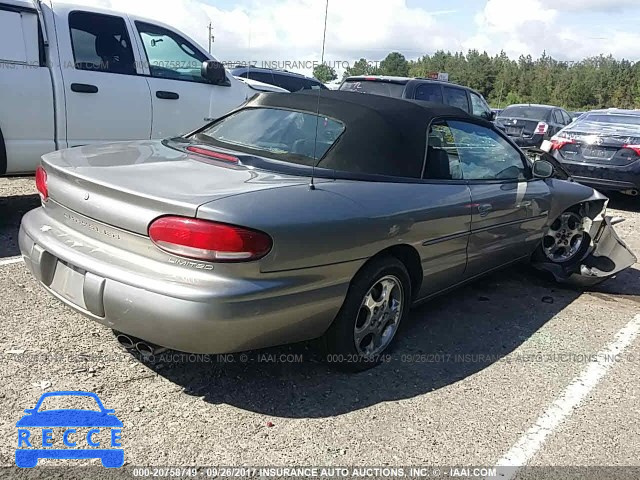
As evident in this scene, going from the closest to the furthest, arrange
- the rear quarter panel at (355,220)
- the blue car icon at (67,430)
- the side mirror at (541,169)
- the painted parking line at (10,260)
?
the blue car icon at (67,430), the rear quarter panel at (355,220), the painted parking line at (10,260), the side mirror at (541,169)

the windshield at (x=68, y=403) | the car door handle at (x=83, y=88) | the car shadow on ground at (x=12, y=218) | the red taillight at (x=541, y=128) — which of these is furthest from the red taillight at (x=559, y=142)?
the windshield at (x=68, y=403)

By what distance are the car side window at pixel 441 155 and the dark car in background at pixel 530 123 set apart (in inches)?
424

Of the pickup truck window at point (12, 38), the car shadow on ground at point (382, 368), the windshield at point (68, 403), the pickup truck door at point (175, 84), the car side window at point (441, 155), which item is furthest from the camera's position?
the pickup truck door at point (175, 84)

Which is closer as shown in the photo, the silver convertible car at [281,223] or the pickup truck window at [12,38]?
the silver convertible car at [281,223]

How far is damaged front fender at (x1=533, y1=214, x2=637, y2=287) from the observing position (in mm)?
5129

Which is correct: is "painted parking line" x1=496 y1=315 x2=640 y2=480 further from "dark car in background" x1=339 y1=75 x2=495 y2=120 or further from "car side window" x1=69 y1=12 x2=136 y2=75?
"dark car in background" x1=339 y1=75 x2=495 y2=120

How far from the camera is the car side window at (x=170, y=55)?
611cm

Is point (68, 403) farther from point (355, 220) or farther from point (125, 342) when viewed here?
point (355, 220)

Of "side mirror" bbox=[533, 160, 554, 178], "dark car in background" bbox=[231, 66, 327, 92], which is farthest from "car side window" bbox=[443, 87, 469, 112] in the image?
"side mirror" bbox=[533, 160, 554, 178]

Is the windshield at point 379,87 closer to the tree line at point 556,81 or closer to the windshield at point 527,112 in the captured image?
the windshield at point 527,112

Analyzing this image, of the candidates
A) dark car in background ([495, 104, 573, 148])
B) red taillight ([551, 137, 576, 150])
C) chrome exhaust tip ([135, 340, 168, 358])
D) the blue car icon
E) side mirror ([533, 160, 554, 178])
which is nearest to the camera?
the blue car icon

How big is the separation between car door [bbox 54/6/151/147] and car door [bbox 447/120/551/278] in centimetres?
339

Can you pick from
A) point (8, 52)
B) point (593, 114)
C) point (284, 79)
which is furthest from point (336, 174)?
point (284, 79)

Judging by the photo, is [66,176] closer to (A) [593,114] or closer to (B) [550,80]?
(A) [593,114]
